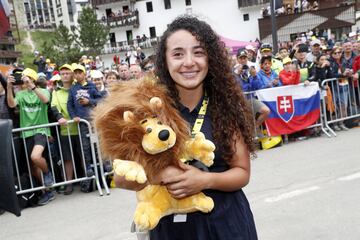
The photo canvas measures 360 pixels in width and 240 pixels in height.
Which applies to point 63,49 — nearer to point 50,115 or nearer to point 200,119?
point 50,115

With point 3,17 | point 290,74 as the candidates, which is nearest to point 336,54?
point 290,74

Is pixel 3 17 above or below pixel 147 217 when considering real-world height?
above

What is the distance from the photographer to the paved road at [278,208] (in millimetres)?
3799

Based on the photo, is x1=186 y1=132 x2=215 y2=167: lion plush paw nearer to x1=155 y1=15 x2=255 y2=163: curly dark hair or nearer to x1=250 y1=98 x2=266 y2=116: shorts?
x1=155 y1=15 x2=255 y2=163: curly dark hair

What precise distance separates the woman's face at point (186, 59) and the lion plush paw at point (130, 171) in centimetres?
43

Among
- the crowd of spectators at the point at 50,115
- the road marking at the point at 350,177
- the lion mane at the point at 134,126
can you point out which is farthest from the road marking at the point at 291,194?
the lion mane at the point at 134,126

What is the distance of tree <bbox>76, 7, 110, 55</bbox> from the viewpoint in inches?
1925

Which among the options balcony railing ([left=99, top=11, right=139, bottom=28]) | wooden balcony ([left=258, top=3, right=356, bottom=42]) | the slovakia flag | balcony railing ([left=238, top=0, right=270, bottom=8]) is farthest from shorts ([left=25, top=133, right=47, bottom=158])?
balcony railing ([left=99, top=11, right=139, bottom=28])

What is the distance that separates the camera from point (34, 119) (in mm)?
5586

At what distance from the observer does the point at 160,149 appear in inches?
63.1

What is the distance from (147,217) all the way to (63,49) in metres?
53.2

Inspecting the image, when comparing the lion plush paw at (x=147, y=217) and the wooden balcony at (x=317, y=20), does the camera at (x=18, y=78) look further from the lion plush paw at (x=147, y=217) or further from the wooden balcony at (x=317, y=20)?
the wooden balcony at (x=317, y=20)

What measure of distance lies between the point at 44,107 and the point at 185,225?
14.3ft

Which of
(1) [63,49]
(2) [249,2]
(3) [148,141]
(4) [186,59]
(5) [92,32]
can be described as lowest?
(3) [148,141]
